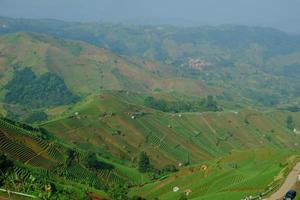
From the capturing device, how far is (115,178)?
4870 inches

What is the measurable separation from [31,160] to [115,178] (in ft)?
74.8

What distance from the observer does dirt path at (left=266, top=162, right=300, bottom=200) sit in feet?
230

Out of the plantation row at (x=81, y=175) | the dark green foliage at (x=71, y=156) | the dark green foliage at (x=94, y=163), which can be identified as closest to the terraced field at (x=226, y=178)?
the plantation row at (x=81, y=175)

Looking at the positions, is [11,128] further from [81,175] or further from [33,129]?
[81,175]

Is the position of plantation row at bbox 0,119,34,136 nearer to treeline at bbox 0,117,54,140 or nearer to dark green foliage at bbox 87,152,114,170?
treeline at bbox 0,117,54,140

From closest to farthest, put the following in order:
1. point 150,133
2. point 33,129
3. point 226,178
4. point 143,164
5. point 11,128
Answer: point 226,178 < point 11,128 < point 33,129 < point 143,164 < point 150,133

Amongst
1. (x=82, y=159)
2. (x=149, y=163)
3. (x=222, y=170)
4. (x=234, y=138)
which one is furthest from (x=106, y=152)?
(x=234, y=138)

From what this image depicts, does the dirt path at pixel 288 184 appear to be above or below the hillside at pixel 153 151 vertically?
above

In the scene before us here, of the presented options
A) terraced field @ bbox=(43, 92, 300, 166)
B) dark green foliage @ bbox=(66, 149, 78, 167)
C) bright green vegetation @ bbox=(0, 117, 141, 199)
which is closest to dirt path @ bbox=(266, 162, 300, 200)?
bright green vegetation @ bbox=(0, 117, 141, 199)

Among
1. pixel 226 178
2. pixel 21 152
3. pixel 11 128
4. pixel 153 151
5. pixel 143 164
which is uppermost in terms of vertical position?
pixel 11 128

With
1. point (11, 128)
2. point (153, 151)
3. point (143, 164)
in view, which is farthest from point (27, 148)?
point (153, 151)

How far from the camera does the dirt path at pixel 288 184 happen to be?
70250 millimetres

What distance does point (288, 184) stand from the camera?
75438 mm

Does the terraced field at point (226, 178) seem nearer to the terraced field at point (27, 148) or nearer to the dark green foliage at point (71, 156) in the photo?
the dark green foliage at point (71, 156)
